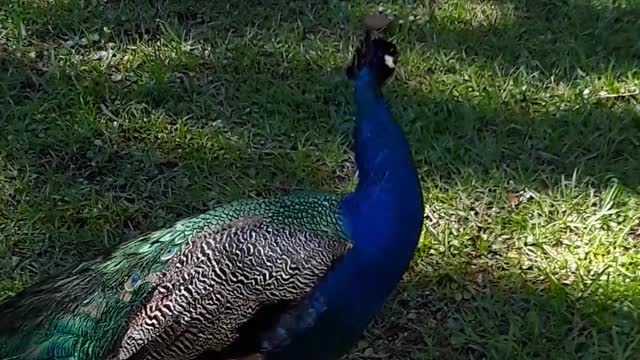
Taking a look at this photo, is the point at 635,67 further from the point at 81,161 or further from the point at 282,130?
the point at 81,161

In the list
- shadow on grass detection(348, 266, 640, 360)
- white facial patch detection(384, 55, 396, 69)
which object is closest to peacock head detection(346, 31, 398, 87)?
white facial patch detection(384, 55, 396, 69)

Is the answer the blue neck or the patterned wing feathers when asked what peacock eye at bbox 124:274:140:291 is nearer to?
the patterned wing feathers

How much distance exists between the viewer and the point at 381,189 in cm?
206

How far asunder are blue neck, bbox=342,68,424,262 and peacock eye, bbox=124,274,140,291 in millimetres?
453

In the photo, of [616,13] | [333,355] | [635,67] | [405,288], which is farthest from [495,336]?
[616,13]

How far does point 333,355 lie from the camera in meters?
2.09

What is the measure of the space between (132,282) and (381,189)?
1.81 feet

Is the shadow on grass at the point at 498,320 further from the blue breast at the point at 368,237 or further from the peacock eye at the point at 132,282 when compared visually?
the peacock eye at the point at 132,282

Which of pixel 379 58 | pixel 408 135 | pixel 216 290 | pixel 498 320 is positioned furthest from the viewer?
pixel 408 135

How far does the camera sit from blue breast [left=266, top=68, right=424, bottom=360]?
2018 mm

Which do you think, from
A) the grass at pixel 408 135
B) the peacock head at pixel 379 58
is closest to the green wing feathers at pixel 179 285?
the peacock head at pixel 379 58

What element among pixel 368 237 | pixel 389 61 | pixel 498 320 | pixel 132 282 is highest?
pixel 389 61

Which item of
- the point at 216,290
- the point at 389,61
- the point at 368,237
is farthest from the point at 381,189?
the point at 216,290

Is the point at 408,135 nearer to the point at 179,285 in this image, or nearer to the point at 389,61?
the point at 389,61
